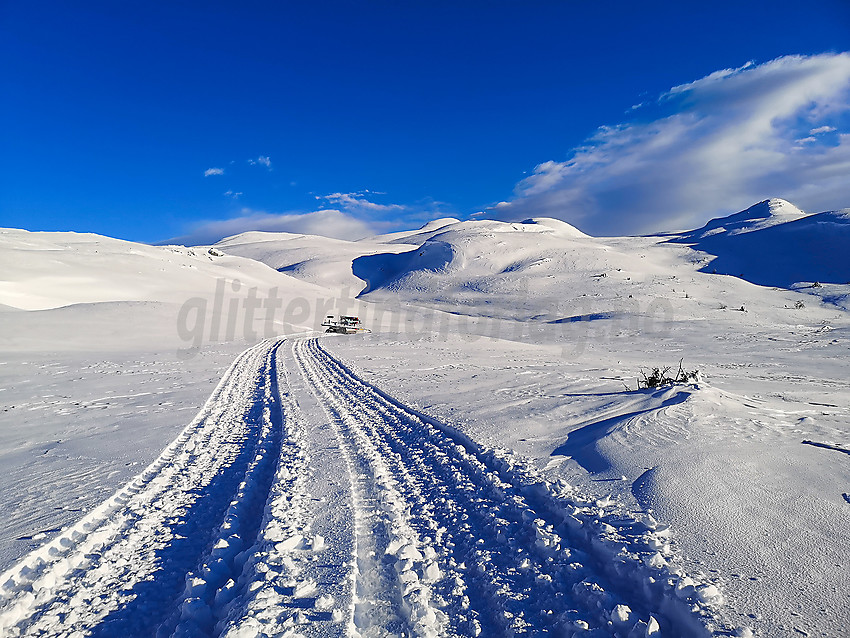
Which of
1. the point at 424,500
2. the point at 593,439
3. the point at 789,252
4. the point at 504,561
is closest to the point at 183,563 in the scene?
the point at 424,500

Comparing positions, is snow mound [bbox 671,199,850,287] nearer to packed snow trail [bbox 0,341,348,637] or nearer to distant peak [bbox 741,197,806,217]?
distant peak [bbox 741,197,806,217]

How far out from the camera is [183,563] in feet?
11.5

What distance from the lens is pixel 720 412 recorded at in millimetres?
6453

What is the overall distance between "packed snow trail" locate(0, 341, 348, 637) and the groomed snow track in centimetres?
1

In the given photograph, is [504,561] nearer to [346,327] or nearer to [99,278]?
[346,327]

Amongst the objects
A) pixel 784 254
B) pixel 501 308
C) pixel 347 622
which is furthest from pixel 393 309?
pixel 784 254

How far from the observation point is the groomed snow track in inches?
108

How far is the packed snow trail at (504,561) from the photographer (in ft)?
8.84

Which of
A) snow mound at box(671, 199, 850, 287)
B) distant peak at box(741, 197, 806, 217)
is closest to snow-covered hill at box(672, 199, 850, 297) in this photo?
snow mound at box(671, 199, 850, 287)

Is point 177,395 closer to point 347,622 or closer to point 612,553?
point 347,622

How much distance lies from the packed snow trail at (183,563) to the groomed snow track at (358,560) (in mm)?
13

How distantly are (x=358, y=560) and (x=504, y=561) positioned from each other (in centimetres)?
117

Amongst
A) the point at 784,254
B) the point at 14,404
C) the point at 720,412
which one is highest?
the point at 784,254

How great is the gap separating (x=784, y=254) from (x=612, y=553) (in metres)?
66.6
